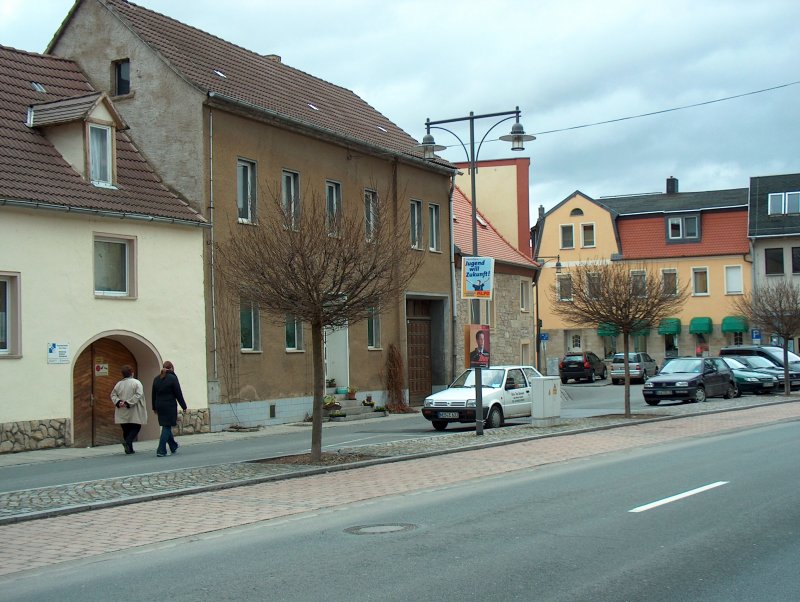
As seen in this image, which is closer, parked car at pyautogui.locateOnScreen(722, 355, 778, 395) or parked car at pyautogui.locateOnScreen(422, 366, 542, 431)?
parked car at pyautogui.locateOnScreen(422, 366, 542, 431)

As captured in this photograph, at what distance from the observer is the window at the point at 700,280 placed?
60.5 meters

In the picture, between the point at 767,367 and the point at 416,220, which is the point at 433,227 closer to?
the point at 416,220

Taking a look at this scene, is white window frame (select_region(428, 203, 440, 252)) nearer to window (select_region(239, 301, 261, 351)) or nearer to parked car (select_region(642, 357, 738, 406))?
parked car (select_region(642, 357, 738, 406))

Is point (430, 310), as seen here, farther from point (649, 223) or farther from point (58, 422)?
point (649, 223)

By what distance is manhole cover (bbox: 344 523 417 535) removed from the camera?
9.61 metres

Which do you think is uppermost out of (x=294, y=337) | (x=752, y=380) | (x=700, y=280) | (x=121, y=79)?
(x=121, y=79)

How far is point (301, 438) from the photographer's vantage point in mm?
21984

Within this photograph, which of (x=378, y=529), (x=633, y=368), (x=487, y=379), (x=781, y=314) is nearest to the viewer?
(x=378, y=529)

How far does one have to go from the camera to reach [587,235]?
207 feet

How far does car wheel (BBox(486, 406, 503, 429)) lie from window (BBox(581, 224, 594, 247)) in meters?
41.4

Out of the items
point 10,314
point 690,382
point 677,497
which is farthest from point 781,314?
point 10,314

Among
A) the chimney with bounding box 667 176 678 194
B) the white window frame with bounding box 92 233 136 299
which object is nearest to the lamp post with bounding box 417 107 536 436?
the white window frame with bounding box 92 233 136 299

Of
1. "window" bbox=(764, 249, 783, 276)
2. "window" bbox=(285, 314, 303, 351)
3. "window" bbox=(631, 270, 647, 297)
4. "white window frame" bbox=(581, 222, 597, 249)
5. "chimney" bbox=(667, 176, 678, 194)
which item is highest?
"chimney" bbox=(667, 176, 678, 194)

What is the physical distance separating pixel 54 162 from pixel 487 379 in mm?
10932
